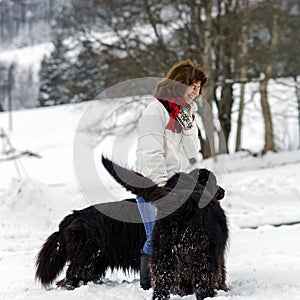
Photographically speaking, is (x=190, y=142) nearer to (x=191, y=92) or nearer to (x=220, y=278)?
(x=191, y=92)

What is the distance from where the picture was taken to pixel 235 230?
8.35 m

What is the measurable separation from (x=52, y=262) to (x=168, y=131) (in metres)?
1.74

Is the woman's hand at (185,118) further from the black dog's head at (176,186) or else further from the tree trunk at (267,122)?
the tree trunk at (267,122)

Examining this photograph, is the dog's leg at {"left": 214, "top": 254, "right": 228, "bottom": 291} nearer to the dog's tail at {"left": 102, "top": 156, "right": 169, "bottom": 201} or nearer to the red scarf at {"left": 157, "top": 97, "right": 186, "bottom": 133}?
the dog's tail at {"left": 102, "top": 156, "right": 169, "bottom": 201}

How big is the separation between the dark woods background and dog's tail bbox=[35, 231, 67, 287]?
12.1 m

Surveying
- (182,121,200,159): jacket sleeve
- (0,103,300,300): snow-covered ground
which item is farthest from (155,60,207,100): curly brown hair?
(0,103,300,300): snow-covered ground

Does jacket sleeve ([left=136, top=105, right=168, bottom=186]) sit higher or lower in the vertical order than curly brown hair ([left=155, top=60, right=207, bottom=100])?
lower

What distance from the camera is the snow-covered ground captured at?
180 inches

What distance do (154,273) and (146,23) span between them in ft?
47.4

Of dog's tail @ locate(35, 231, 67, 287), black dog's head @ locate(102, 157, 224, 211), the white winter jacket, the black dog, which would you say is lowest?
dog's tail @ locate(35, 231, 67, 287)

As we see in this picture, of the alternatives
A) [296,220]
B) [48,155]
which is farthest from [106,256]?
[48,155]

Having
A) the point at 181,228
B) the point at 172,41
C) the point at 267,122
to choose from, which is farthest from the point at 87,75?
the point at 181,228

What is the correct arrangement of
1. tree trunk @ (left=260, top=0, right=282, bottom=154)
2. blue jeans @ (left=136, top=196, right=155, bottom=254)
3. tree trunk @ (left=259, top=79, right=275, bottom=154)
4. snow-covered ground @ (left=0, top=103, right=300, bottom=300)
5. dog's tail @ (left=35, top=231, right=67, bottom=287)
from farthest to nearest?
tree trunk @ (left=259, top=79, right=275, bottom=154) → tree trunk @ (left=260, top=0, right=282, bottom=154) → dog's tail @ (left=35, top=231, right=67, bottom=287) → snow-covered ground @ (left=0, top=103, right=300, bottom=300) → blue jeans @ (left=136, top=196, right=155, bottom=254)

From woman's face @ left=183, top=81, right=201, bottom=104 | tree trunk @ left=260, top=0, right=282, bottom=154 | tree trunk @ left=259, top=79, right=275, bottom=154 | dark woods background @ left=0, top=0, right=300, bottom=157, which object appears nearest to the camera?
Answer: woman's face @ left=183, top=81, right=201, bottom=104
